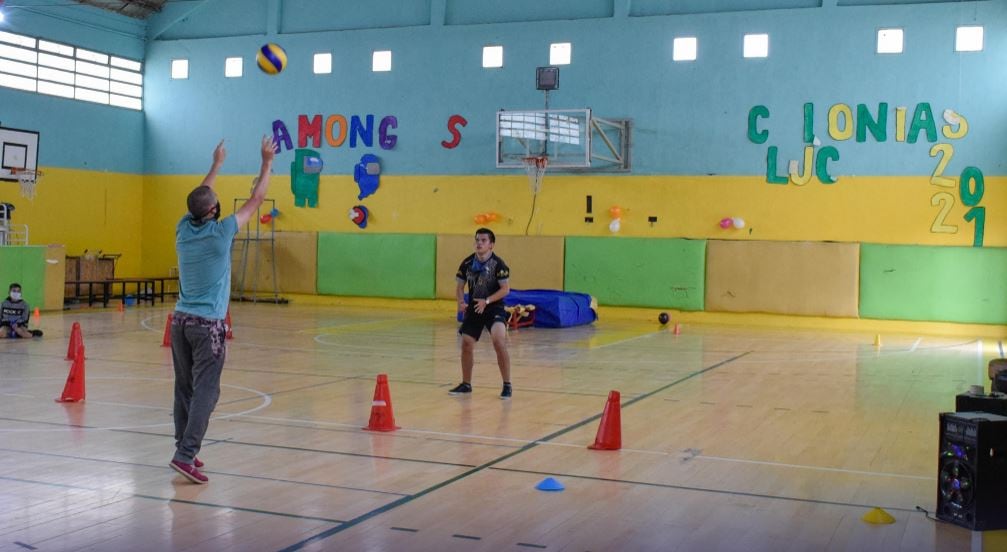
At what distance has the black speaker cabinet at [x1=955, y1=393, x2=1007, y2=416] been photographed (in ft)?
24.9

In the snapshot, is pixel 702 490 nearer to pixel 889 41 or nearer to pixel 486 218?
pixel 889 41

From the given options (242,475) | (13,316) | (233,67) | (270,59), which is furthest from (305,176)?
(242,475)

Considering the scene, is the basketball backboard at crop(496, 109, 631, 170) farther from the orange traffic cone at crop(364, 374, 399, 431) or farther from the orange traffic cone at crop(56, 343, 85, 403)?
the orange traffic cone at crop(364, 374, 399, 431)

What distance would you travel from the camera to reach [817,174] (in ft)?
84.8

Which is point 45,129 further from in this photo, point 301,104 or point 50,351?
point 50,351

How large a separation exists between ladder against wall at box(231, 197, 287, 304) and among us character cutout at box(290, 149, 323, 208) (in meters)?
0.88

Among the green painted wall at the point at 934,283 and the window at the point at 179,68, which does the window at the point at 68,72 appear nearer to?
the window at the point at 179,68

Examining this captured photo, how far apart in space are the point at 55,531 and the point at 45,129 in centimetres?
2534

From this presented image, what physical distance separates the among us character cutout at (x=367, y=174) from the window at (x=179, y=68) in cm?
654

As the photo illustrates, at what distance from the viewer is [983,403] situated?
763 centimetres

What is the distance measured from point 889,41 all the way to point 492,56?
32.4 ft

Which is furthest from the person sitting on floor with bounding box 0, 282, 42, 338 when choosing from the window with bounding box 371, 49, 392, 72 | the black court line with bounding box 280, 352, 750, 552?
the window with bounding box 371, 49, 392, 72

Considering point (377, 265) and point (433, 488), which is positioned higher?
point (377, 265)

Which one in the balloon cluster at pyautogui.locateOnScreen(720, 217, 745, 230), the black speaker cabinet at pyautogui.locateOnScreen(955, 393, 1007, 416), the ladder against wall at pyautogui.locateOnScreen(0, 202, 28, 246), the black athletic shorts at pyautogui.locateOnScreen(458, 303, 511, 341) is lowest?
the black speaker cabinet at pyautogui.locateOnScreen(955, 393, 1007, 416)
